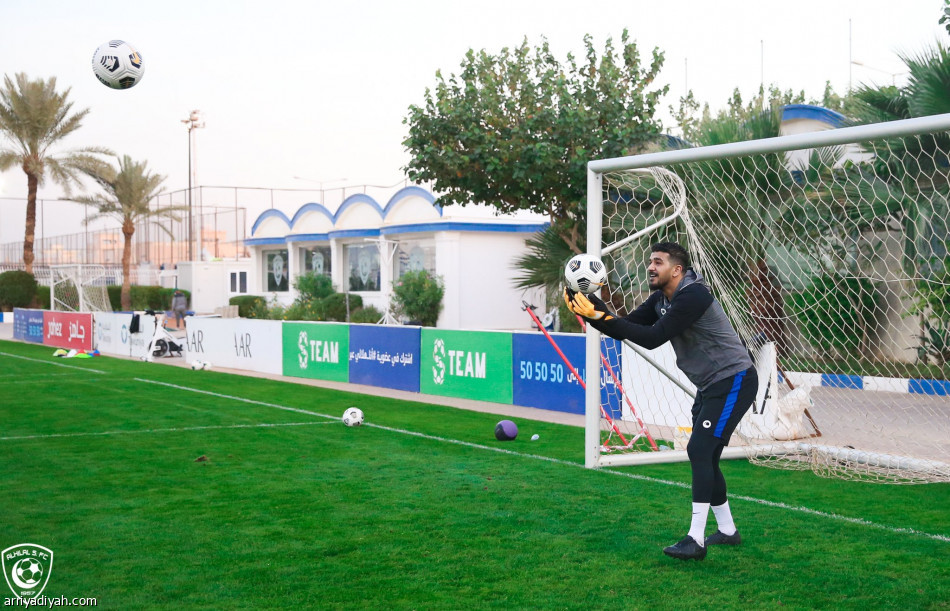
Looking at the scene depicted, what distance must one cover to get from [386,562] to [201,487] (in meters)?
2.99

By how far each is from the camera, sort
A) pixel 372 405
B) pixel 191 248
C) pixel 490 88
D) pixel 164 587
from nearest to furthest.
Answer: pixel 164 587, pixel 372 405, pixel 490 88, pixel 191 248

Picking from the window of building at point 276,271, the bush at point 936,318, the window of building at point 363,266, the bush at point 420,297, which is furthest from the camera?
the window of building at point 276,271

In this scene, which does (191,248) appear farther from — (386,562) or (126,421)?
(386,562)

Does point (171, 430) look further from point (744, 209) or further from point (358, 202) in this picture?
point (358, 202)

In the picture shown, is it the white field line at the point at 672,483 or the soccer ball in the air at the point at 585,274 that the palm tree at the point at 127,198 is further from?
the soccer ball in the air at the point at 585,274

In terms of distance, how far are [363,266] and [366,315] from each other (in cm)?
433

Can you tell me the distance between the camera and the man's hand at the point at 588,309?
585 cm

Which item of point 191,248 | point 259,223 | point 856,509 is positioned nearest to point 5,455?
point 856,509

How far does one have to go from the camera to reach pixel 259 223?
143 feet

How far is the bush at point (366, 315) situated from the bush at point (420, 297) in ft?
5.54

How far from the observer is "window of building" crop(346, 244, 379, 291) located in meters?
36.5

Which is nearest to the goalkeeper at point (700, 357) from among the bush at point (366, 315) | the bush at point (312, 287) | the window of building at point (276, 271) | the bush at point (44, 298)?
the bush at point (366, 315)

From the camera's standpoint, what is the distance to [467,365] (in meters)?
15.5

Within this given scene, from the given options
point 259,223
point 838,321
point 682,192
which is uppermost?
point 259,223
